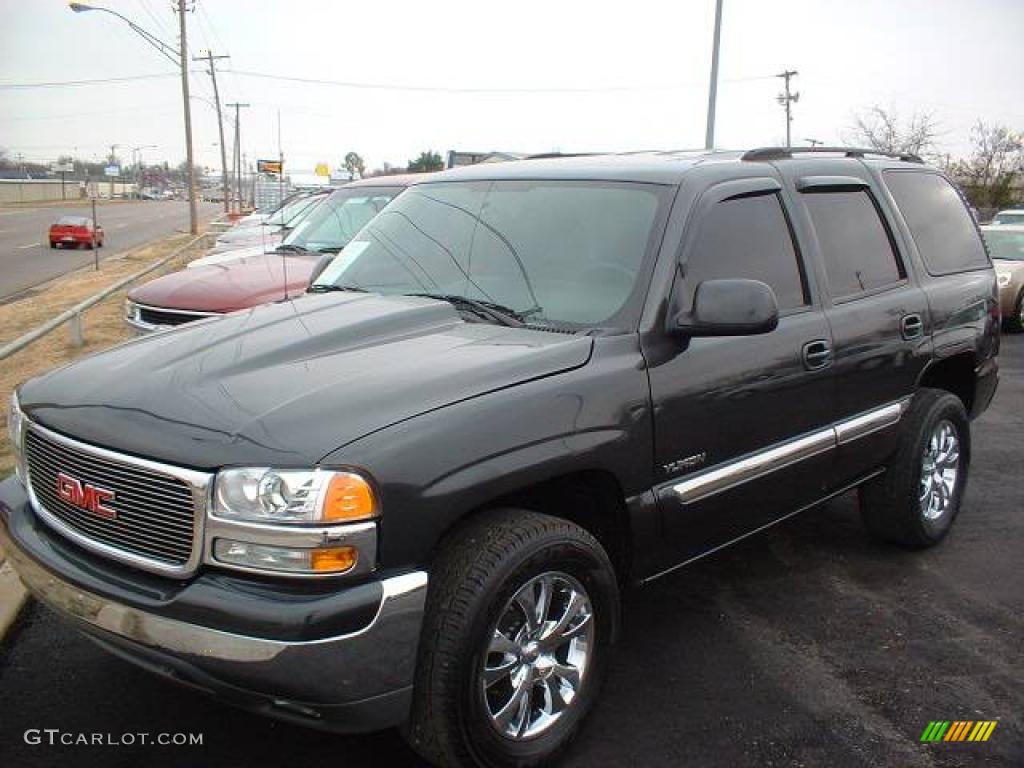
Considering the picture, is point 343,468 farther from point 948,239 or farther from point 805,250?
point 948,239

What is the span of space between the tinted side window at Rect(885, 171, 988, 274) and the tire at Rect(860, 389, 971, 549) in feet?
2.34

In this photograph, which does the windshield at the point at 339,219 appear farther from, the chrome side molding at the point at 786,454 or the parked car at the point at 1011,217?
the parked car at the point at 1011,217

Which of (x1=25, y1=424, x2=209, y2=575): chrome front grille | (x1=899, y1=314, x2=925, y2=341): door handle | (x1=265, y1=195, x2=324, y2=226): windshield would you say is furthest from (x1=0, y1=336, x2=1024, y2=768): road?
(x1=265, y1=195, x2=324, y2=226): windshield

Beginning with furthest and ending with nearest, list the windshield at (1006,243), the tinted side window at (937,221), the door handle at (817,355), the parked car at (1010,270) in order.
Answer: the windshield at (1006,243) < the parked car at (1010,270) < the tinted side window at (937,221) < the door handle at (817,355)

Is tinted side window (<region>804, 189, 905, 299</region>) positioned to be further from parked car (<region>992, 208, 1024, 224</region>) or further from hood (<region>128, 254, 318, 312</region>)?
parked car (<region>992, 208, 1024, 224</region>)

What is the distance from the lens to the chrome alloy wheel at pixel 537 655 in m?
2.70

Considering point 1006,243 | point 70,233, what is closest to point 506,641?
point 1006,243

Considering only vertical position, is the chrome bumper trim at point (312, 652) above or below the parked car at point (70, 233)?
above

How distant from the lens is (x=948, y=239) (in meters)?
4.88

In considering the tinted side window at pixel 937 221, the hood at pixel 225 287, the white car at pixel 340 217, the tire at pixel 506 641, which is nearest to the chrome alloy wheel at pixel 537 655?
the tire at pixel 506 641

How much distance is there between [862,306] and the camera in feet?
13.3

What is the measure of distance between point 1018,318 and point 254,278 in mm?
11462

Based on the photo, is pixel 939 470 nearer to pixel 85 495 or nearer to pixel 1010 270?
pixel 85 495

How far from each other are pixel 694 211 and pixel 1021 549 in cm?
285
